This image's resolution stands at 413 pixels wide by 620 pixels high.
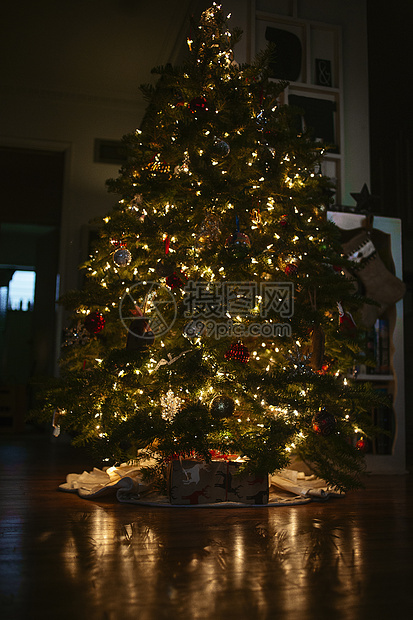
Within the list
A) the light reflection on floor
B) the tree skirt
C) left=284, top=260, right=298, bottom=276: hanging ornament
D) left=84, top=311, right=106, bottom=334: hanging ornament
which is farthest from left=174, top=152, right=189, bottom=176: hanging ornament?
the light reflection on floor

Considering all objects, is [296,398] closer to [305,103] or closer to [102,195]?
[305,103]

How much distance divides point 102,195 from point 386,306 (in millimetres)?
3275

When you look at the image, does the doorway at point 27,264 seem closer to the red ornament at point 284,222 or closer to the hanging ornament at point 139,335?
the hanging ornament at point 139,335

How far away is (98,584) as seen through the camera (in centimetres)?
119

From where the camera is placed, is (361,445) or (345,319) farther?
(361,445)

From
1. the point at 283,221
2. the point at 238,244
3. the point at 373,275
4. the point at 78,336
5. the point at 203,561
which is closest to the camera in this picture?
the point at 203,561

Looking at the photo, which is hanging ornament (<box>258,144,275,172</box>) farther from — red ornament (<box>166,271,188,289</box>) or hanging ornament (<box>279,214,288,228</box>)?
red ornament (<box>166,271,188,289</box>)

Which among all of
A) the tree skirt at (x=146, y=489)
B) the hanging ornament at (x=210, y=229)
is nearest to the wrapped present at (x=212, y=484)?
the tree skirt at (x=146, y=489)

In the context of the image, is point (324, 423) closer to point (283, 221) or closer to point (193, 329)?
point (193, 329)

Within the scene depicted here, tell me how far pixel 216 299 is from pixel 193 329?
6.6 inches

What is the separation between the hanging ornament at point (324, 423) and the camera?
2.26 metres

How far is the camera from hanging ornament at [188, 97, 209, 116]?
2555 mm

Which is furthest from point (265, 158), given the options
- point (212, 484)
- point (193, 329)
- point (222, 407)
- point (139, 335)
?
point (212, 484)

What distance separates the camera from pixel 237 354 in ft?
7.62
